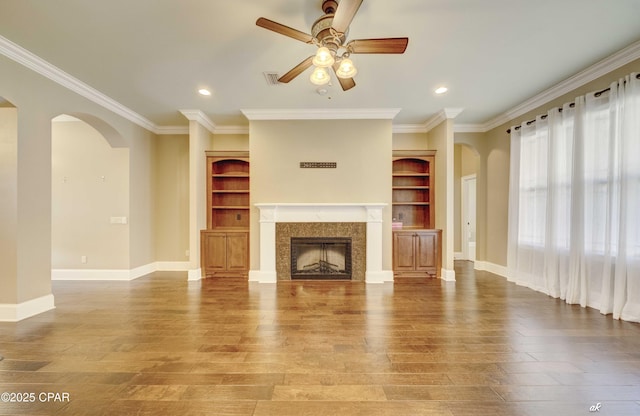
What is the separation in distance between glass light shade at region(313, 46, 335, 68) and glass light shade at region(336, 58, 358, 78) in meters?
0.13

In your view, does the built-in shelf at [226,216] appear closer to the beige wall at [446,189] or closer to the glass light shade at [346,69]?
the glass light shade at [346,69]

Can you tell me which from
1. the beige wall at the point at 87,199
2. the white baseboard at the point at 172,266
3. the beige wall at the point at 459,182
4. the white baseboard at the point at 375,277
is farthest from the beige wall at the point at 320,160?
the beige wall at the point at 459,182

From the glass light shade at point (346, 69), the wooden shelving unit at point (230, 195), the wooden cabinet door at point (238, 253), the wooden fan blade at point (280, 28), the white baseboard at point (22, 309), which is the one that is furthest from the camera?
the wooden shelving unit at point (230, 195)

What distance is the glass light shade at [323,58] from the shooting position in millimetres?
2127

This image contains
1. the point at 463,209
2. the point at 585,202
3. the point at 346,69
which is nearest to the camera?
the point at 346,69

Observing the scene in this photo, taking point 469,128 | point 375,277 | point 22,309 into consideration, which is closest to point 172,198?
point 22,309

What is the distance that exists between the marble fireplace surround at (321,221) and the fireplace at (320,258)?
328mm

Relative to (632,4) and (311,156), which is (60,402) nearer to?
(311,156)

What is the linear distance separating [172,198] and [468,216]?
700cm

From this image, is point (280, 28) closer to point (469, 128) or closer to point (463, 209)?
point (469, 128)

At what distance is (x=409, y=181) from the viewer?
18.2 feet

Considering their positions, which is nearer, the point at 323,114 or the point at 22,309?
the point at 22,309

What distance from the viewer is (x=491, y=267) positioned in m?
5.33

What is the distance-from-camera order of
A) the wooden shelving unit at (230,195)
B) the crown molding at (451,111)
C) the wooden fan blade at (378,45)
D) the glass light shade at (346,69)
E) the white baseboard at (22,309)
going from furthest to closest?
the wooden shelving unit at (230,195)
the crown molding at (451,111)
the white baseboard at (22,309)
the glass light shade at (346,69)
the wooden fan blade at (378,45)
